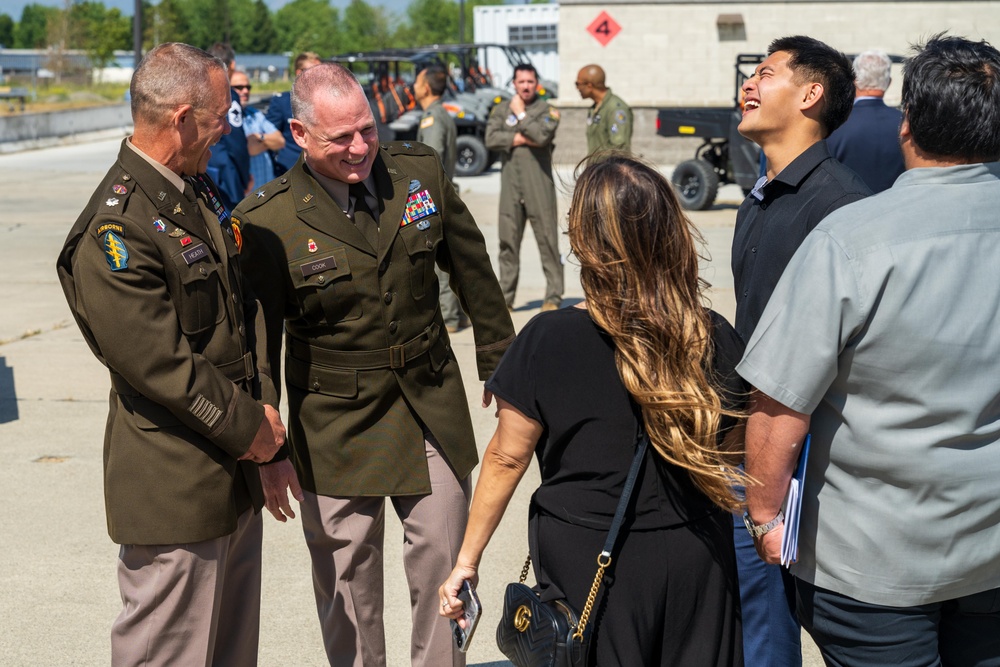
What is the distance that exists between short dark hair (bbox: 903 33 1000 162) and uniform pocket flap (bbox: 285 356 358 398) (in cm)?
161

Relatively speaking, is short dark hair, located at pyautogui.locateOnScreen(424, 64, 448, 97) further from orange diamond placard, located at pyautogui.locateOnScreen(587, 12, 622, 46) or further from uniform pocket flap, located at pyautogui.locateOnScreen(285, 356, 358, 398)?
orange diamond placard, located at pyautogui.locateOnScreen(587, 12, 622, 46)

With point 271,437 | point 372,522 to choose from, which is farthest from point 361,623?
point 271,437

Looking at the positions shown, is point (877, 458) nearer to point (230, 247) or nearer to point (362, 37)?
point (230, 247)

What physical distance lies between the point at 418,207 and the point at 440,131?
18.3 ft

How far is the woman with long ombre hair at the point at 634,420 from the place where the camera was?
2199 mm

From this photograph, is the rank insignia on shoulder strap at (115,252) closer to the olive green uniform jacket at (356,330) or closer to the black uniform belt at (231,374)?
the black uniform belt at (231,374)

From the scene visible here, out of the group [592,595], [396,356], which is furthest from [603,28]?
[592,595]

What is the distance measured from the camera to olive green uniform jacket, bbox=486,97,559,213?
9.02m

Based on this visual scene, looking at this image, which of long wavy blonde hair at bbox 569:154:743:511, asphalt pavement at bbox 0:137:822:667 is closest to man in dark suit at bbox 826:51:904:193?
asphalt pavement at bbox 0:137:822:667

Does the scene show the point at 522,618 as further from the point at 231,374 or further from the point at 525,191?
the point at 525,191

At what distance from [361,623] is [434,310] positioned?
916mm

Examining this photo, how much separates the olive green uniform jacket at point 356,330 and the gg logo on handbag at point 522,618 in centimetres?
87

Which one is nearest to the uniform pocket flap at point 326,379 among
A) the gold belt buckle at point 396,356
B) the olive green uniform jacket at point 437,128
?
the gold belt buckle at point 396,356

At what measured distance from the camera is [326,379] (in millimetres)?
3135
